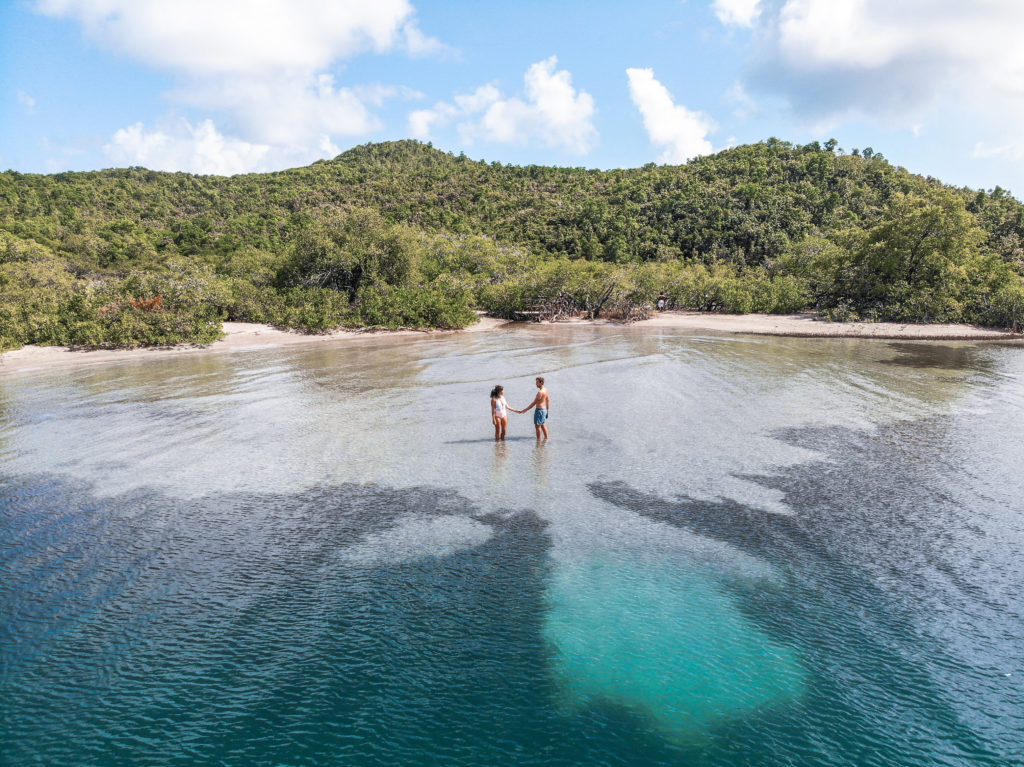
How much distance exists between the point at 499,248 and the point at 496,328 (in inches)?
825

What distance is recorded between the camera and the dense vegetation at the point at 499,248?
3500 centimetres

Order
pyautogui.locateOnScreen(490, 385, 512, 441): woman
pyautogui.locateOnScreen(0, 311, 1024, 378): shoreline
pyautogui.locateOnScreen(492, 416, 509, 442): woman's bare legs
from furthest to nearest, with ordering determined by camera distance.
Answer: pyautogui.locateOnScreen(0, 311, 1024, 378): shoreline, pyautogui.locateOnScreen(492, 416, 509, 442): woman's bare legs, pyautogui.locateOnScreen(490, 385, 512, 441): woman

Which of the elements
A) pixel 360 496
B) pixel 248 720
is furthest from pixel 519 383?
pixel 248 720

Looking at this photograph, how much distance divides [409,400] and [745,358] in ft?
56.1

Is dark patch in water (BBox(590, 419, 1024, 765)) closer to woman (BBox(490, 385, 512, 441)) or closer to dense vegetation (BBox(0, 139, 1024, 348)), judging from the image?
woman (BBox(490, 385, 512, 441))

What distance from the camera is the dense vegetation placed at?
115 feet

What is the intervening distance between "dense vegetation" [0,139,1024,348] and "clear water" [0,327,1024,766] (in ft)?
75.1

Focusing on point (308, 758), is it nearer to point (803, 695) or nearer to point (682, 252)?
point (803, 695)

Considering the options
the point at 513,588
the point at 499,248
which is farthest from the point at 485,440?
the point at 499,248

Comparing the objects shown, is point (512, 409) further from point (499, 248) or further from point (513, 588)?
point (499, 248)

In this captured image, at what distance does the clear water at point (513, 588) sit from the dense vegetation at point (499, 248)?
22895mm

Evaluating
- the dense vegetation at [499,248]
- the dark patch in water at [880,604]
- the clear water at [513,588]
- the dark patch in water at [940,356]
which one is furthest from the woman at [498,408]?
the dense vegetation at [499,248]

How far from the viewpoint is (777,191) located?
86438mm

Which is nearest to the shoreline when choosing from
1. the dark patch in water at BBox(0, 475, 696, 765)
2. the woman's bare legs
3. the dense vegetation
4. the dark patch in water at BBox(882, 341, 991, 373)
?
the dense vegetation
